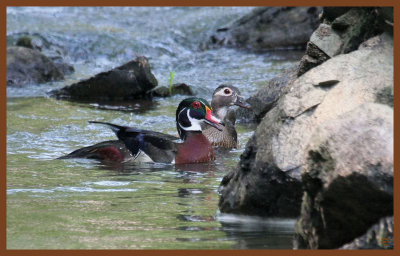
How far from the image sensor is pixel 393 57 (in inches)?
223

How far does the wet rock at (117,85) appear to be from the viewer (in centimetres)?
1476

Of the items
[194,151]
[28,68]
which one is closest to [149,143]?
[194,151]

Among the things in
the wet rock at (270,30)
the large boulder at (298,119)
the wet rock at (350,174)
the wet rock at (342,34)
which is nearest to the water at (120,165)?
the large boulder at (298,119)

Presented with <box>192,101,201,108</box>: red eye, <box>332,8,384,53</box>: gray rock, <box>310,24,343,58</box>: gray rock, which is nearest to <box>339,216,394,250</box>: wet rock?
<box>332,8,384,53</box>: gray rock

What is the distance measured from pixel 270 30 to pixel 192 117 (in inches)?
378

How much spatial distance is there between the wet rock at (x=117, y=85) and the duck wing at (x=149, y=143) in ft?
14.2

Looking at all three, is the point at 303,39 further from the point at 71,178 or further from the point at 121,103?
the point at 71,178

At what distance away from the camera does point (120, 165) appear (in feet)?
32.8

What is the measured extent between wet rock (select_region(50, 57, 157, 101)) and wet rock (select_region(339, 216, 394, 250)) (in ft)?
34.4

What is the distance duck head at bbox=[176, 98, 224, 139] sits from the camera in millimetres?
10952

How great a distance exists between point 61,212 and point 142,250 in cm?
141

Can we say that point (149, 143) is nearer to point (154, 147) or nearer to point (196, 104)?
point (154, 147)

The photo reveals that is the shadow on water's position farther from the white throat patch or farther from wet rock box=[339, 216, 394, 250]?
the white throat patch

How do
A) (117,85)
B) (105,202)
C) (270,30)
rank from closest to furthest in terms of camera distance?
(105,202)
(117,85)
(270,30)
